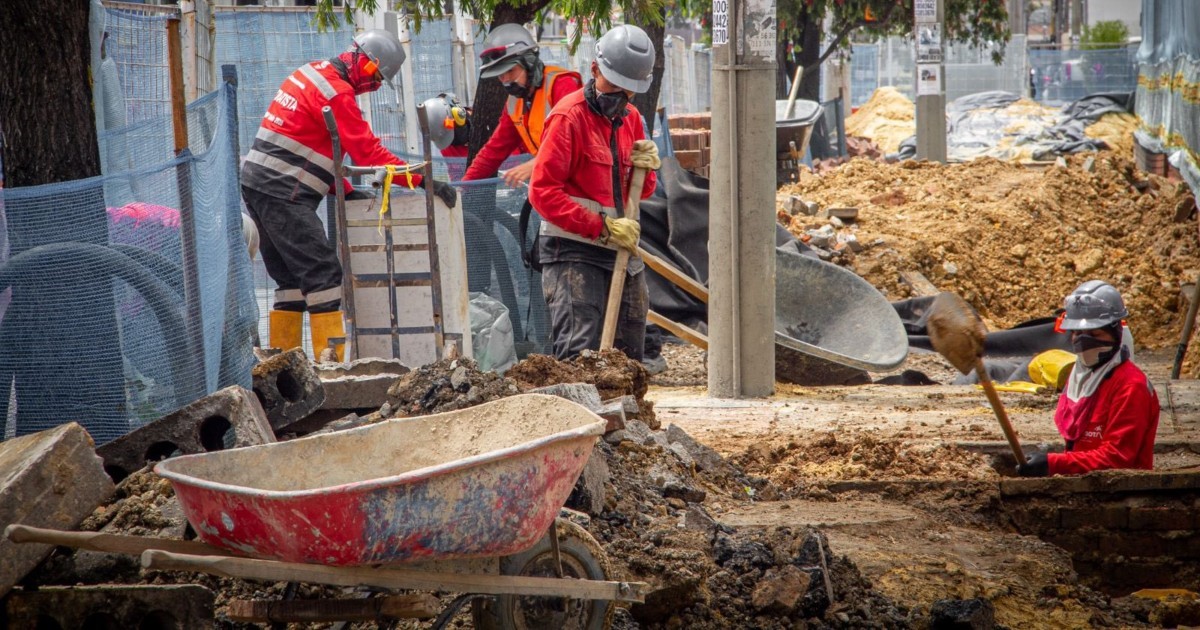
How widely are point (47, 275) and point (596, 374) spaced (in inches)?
107

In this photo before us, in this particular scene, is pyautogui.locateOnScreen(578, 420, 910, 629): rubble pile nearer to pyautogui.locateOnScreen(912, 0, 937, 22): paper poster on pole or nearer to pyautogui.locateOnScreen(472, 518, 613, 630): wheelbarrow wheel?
pyautogui.locateOnScreen(472, 518, 613, 630): wheelbarrow wheel

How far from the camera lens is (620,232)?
745 centimetres

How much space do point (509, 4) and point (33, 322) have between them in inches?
225

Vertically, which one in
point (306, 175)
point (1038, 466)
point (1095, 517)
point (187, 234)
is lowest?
point (1095, 517)

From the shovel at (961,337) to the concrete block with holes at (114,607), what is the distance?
3511 mm

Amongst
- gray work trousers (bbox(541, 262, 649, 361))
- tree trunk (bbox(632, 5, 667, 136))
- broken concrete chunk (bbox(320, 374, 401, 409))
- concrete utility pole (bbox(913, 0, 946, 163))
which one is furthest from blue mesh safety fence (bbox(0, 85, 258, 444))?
concrete utility pole (bbox(913, 0, 946, 163))

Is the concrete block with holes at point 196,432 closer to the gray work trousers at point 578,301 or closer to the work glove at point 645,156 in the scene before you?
the gray work trousers at point 578,301

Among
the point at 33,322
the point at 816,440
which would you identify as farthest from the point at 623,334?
the point at 33,322

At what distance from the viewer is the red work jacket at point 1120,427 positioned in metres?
5.96

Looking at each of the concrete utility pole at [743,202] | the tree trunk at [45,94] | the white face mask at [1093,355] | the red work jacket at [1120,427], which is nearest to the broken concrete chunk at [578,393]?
the red work jacket at [1120,427]

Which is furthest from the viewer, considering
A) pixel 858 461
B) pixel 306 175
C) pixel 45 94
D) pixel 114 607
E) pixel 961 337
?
pixel 306 175

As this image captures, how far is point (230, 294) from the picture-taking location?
6.27m

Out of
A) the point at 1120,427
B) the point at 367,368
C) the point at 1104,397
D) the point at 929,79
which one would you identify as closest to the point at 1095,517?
the point at 1120,427

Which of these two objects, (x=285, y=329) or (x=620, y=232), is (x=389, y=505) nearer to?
(x=620, y=232)
